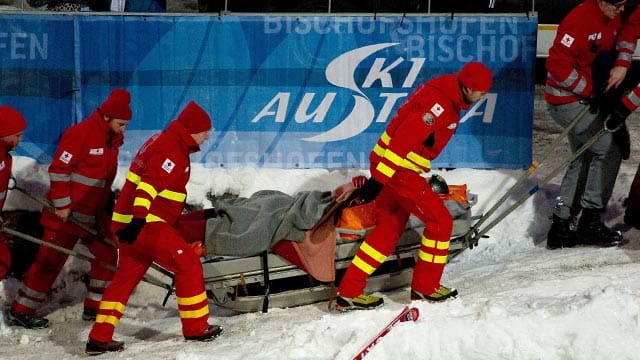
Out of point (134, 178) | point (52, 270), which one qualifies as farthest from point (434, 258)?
point (52, 270)

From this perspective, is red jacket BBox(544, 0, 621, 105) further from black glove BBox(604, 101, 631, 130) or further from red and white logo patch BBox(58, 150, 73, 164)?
red and white logo patch BBox(58, 150, 73, 164)

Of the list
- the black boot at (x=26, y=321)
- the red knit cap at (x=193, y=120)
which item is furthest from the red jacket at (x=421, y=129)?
the black boot at (x=26, y=321)

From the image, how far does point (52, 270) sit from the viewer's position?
9.87m

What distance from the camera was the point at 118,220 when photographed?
8.62 metres

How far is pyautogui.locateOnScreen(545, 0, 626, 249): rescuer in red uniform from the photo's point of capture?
9.72 meters

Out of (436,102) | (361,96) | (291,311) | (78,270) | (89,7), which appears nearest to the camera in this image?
(436,102)

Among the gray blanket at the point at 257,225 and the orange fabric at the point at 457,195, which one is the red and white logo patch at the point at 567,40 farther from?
the gray blanket at the point at 257,225

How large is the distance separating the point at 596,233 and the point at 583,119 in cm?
105

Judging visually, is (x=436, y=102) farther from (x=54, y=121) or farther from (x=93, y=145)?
(x=54, y=121)

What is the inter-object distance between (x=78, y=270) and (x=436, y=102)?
429cm

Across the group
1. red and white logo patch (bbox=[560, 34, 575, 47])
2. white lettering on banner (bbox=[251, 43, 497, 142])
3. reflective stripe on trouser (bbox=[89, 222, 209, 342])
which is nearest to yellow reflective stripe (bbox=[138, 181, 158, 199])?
reflective stripe on trouser (bbox=[89, 222, 209, 342])

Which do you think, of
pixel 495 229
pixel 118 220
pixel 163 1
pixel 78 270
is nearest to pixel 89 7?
pixel 163 1

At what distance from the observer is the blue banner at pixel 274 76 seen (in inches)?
446

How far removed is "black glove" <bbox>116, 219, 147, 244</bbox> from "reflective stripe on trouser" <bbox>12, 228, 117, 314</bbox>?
1682 mm
